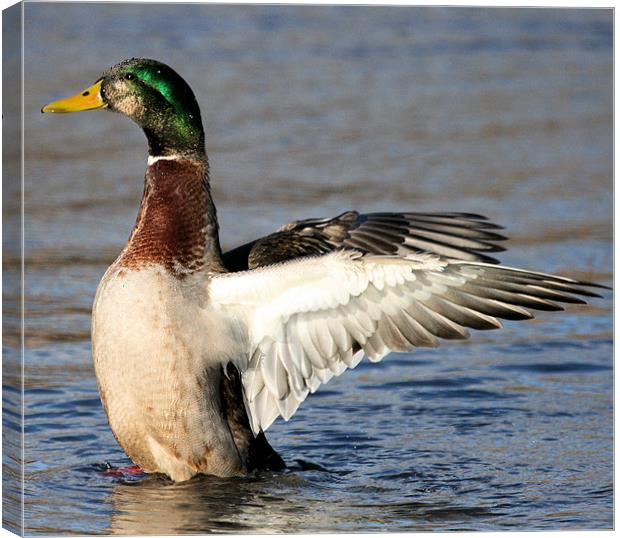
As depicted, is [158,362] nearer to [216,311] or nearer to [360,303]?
[216,311]

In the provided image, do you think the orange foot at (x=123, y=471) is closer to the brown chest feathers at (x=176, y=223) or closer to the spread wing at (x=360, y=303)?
the spread wing at (x=360, y=303)

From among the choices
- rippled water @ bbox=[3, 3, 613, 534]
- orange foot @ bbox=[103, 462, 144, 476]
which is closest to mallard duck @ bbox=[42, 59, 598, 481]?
orange foot @ bbox=[103, 462, 144, 476]

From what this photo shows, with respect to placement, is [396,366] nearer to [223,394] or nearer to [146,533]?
[223,394]

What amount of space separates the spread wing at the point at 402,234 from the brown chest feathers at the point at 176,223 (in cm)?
75

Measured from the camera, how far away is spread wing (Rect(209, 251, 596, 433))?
543 centimetres

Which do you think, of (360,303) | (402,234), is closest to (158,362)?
(360,303)

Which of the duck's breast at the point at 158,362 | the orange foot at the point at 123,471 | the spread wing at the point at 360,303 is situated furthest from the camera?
the orange foot at the point at 123,471

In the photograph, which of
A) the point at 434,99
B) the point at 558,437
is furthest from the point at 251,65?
the point at 558,437

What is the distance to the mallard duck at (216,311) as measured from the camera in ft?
18.1

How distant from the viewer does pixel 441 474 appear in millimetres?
6352

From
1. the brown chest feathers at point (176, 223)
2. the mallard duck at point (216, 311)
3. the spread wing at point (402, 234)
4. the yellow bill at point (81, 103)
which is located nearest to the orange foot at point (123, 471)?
the mallard duck at point (216, 311)

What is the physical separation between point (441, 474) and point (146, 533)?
4.80 feet

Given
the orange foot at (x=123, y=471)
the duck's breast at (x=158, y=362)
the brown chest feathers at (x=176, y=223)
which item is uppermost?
the brown chest feathers at (x=176, y=223)

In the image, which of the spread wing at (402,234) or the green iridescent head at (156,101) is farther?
the spread wing at (402,234)
